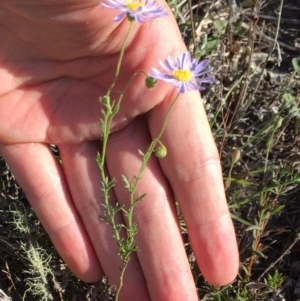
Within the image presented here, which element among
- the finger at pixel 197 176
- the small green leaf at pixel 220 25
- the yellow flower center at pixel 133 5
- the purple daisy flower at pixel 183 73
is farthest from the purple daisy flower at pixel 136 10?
the small green leaf at pixel 220 25

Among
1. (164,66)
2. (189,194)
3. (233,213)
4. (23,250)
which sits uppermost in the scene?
(164,66)

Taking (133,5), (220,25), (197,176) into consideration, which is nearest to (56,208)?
(197,176)

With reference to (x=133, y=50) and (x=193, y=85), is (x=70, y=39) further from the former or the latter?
(x=193, y=85)

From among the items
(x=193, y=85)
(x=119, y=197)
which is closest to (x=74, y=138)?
(x=119, y=197)

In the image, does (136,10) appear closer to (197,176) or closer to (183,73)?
(183,73)

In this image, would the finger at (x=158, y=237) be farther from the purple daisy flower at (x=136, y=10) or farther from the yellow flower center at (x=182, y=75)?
the purple daisy flower at (x=136, y=10)

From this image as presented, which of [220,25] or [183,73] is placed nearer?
[183,73]
